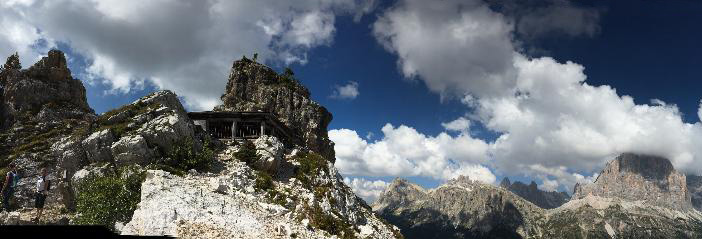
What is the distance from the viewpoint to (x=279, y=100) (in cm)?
10669

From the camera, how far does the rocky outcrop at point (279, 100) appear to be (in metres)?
105

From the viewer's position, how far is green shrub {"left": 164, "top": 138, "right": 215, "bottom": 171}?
A: 54188 mm

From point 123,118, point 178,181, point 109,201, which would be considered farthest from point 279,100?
point 109,201

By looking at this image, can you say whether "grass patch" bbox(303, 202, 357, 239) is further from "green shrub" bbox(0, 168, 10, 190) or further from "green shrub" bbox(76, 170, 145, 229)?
"green shrub" bbox(0, 168, 10, 190)

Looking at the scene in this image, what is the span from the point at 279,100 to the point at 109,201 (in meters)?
63.8

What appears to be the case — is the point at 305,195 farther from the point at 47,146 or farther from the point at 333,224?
the point at 47,146

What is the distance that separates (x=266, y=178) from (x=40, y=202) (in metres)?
24.2

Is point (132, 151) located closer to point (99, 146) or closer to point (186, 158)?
point (99, 146)

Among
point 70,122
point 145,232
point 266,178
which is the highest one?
point 70,122

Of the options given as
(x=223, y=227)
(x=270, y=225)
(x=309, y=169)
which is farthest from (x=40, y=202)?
(x=309, y=169)

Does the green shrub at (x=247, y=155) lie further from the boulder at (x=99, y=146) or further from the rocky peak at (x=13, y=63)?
the rocky peak at (x=13, y=63)

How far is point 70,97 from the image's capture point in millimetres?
93500

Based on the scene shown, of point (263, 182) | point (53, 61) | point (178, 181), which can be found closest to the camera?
point (178, 181)

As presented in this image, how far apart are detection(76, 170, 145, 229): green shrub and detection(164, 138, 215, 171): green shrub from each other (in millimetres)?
6744
